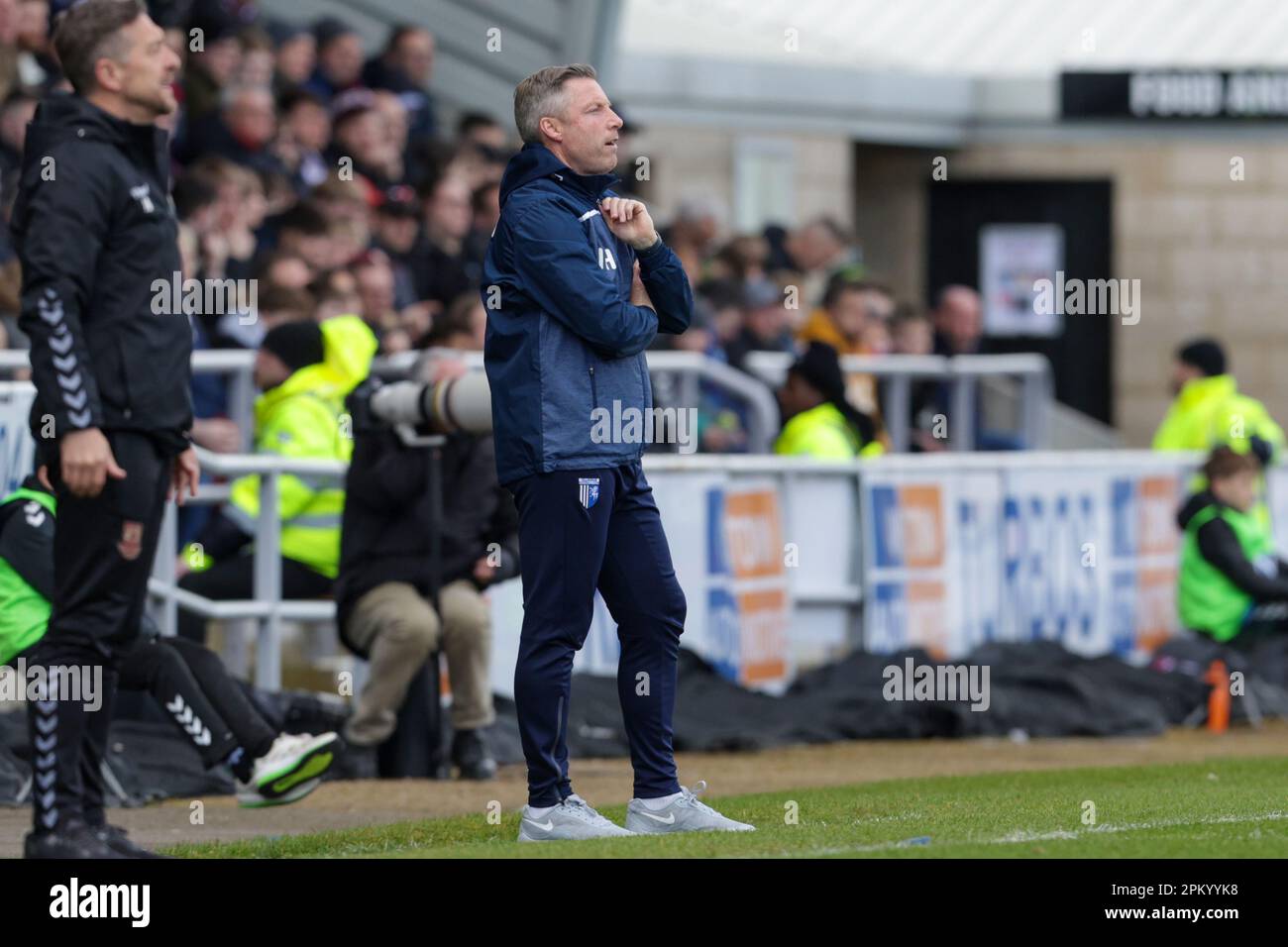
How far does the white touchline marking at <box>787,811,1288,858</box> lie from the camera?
245 inches

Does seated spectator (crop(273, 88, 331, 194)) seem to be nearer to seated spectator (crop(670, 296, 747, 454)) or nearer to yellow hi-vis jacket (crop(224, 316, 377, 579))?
seated spectator (crop(670, 296, 747, 454))

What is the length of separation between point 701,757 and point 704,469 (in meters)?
1.82

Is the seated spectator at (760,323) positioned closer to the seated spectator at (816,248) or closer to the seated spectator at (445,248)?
the seated spectator at (445,248)

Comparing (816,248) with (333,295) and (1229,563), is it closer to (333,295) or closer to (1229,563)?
(1229,563)

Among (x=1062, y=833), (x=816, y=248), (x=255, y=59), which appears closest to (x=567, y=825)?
(x=1062, y=833)

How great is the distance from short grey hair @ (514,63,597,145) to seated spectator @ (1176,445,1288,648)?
7605 millimetres

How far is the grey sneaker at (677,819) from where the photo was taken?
689cm

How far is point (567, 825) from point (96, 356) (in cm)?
175
